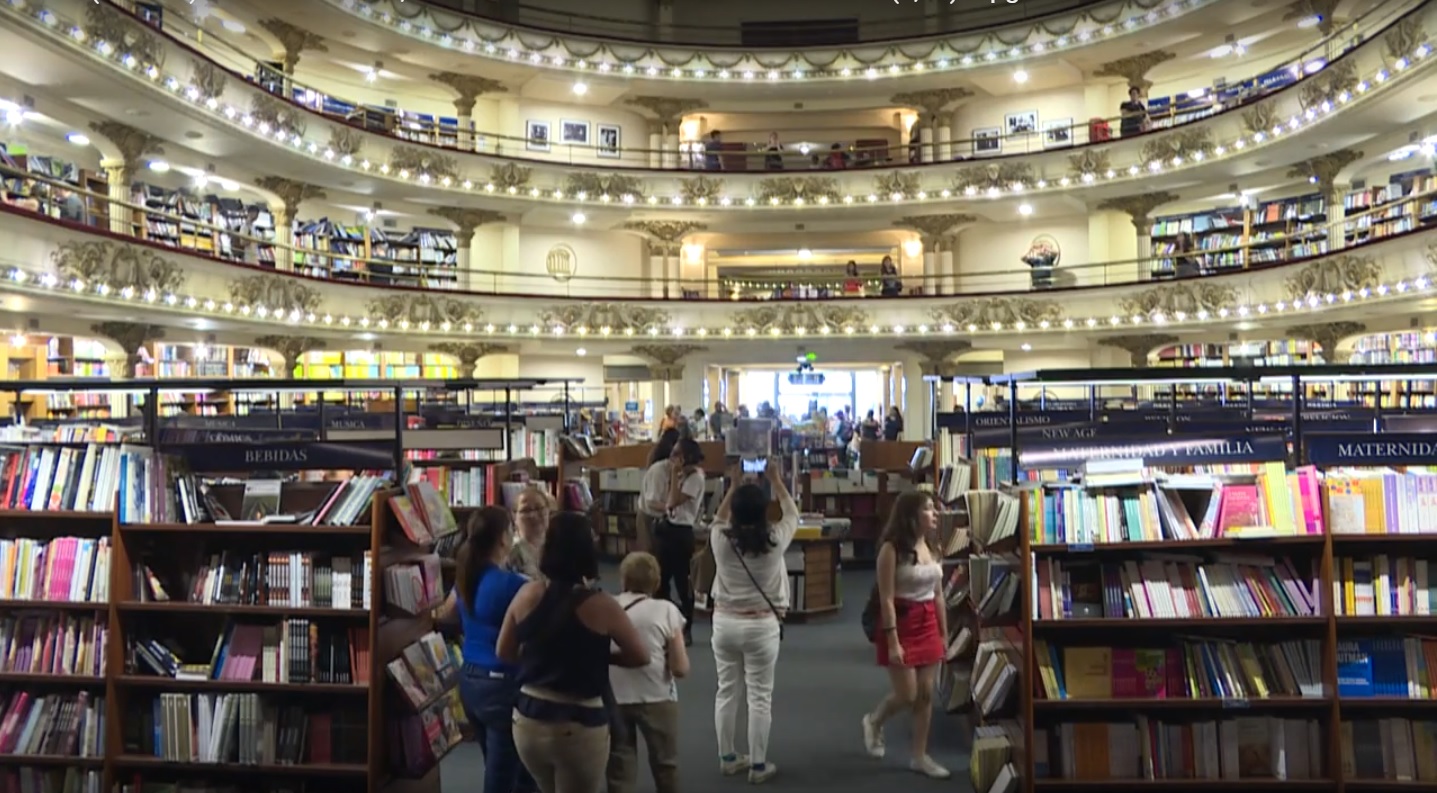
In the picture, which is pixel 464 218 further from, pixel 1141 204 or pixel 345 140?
pixel 1141 204

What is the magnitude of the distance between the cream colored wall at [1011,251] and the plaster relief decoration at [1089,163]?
7.94 ft

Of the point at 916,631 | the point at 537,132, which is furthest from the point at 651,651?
the point at 537,132

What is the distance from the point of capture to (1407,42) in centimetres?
1345

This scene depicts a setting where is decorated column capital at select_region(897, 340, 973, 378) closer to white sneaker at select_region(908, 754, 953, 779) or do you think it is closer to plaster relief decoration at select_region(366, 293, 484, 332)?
plaster relief decoration at select_region(366, 293, 484, 332)

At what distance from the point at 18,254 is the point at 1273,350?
2062 centimetres

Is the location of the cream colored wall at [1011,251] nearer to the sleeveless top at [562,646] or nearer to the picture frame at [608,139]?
the picture frame at [608,139]

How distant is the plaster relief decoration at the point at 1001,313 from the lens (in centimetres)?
2158

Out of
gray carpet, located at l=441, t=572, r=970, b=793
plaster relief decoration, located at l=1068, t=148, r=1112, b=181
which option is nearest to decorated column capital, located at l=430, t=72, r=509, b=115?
plaster relief decoration, located at l=1068, t=148, r=1112, b=181

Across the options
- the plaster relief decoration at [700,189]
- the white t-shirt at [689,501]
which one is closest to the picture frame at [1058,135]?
the plaster relief decoration at [700,189]

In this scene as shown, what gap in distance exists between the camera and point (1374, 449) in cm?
443

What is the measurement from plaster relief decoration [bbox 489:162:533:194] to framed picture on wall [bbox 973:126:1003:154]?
10.5 meters

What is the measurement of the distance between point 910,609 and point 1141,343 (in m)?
18.3

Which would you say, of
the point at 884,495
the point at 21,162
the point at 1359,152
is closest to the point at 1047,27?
the point at 1359,152

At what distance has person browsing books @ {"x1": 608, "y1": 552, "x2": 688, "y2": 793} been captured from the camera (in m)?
3.93
